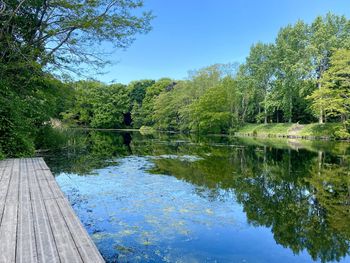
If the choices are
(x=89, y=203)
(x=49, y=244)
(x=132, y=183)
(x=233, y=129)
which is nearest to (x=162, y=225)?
(x=89, y=203)

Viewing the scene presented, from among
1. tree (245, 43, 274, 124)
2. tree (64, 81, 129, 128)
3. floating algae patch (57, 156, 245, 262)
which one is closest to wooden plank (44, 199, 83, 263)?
floating algae patch (57, 156, 245, 262)

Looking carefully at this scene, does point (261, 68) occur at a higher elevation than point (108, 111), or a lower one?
higher

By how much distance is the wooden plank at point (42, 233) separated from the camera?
2.64 meters

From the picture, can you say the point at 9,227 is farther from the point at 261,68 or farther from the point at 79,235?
the point at 261,68

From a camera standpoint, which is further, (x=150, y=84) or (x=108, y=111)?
(x=150, y=84)

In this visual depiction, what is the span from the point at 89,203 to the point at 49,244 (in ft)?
15.2

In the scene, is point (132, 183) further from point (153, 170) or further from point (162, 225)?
point (162, 225)

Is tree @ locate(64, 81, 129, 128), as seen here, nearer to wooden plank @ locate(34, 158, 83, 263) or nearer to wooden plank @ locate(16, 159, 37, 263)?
wooden plank @ locate(34, 158, 83, 263)

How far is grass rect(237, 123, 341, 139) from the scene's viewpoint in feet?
104

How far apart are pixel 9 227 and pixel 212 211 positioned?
469 cm

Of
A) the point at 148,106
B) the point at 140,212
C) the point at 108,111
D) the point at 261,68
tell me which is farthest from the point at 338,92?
the point at 108,111

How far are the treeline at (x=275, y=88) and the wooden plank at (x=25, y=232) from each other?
20.7m

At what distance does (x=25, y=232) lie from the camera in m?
3.18

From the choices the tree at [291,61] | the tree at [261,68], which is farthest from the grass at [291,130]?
the tree at [291,61]
